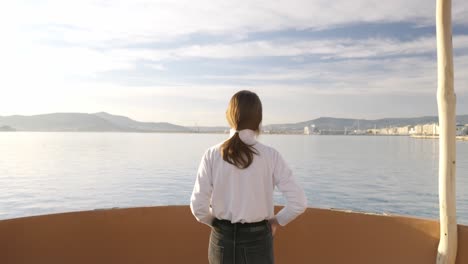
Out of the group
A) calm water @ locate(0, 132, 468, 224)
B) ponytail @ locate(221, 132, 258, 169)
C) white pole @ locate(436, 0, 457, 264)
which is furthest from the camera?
calm water @ locate(0, 132, 468, 224)

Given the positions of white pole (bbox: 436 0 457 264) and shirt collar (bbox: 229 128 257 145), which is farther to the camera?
white pole (bbox: 436 0 457 264)

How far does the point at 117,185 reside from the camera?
66.2 feet

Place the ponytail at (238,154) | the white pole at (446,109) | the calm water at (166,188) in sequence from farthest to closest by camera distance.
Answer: the calm water at (166,188) → the white pole at (446,109) → the ponytail at (238,154)

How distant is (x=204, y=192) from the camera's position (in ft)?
5.19

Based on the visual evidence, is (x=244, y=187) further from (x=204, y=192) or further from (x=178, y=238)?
(x=178, y=238)

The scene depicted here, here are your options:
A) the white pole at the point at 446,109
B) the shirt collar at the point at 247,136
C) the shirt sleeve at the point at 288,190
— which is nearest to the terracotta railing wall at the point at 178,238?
the white pole at the point at 446,109

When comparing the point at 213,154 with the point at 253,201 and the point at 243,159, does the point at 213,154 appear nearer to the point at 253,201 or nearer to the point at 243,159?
the point at 243,159

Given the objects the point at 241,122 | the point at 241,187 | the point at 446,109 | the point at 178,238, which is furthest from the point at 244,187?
the point at 446,109

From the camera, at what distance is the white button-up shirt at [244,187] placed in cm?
153

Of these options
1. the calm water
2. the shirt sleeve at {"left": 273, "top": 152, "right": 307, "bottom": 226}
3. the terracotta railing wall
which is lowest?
the calm water

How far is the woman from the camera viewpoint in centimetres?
153

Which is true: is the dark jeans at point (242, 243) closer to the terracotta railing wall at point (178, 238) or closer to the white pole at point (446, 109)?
the terracotta railing wall at point (178, 238)

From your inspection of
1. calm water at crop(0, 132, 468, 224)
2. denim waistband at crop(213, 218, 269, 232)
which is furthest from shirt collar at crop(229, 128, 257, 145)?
calm water at crop(0, 132, 468, 224)

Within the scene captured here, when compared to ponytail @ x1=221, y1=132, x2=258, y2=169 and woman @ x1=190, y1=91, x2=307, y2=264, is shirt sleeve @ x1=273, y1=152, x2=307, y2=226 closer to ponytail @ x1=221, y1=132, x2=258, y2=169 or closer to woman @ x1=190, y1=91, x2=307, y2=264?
woman @ x1=190, y1=91, x2=307, y2=264
